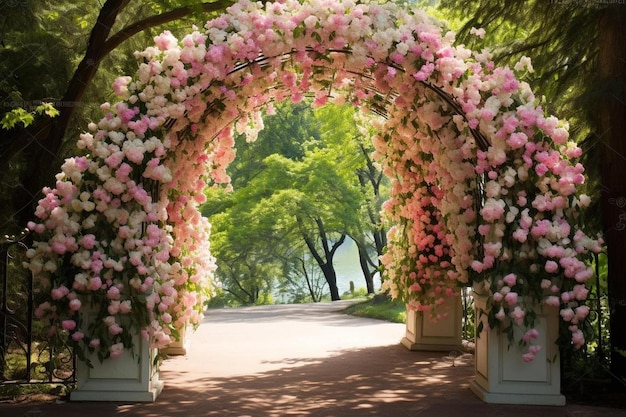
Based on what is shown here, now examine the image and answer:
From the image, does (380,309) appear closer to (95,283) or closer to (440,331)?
(440,331)

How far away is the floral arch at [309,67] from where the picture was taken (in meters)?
6.86

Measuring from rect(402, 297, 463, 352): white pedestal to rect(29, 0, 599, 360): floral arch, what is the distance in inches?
114

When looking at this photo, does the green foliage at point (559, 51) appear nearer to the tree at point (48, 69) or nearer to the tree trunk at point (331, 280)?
the tree at point (48, 69)

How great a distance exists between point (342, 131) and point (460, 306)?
1162 centimetres

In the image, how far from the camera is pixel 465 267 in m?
7.48

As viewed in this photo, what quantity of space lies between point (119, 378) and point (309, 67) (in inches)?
129

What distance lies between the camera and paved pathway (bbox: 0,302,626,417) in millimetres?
6590

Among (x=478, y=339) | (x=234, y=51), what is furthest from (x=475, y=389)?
(x=234, y=51)

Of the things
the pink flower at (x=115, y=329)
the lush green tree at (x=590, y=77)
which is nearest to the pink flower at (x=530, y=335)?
the lush green tree at (x=590, y=77)

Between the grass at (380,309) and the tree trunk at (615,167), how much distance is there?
8.73 metres

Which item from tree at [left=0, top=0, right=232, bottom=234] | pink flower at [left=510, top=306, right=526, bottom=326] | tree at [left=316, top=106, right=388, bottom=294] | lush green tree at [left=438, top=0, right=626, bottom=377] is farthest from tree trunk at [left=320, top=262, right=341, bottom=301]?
pink flower at [left=510, top=306, right=526, bottom=326]

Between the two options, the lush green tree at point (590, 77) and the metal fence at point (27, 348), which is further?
the lush green tree at point (590, 77)

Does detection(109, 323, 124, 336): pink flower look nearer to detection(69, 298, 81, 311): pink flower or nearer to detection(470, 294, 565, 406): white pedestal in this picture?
detection(69, 298, 81, 311): pink flower

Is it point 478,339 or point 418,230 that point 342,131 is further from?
point 478,339
